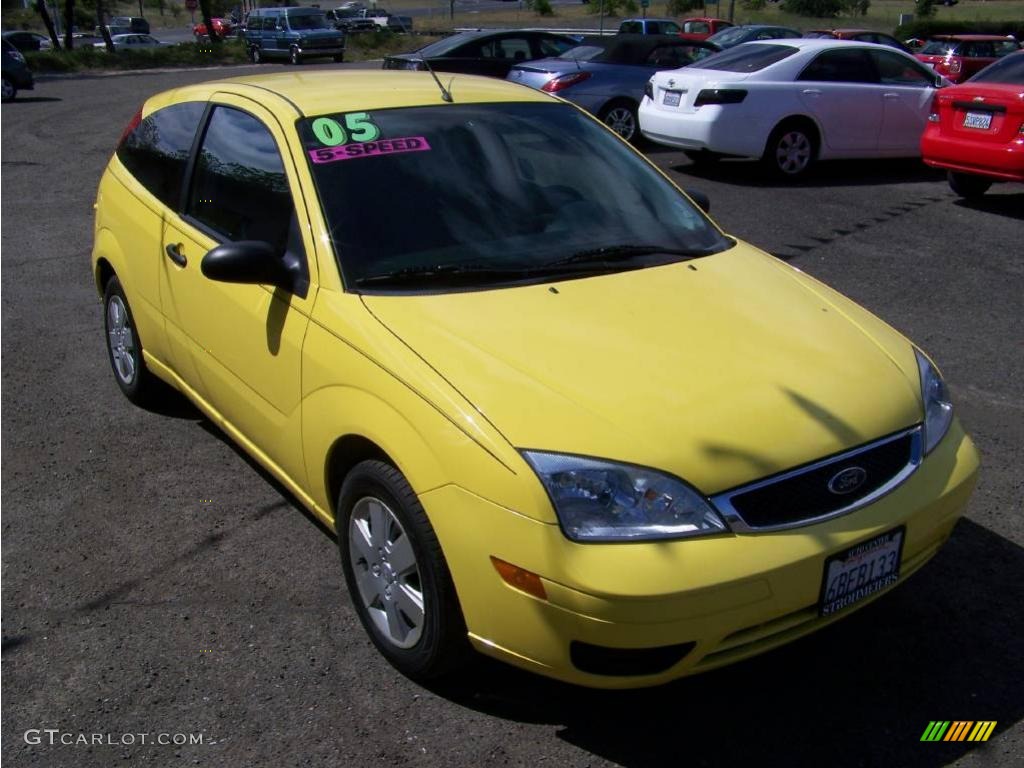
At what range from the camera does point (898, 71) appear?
12.0 meters

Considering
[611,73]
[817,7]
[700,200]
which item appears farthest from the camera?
[817,7]

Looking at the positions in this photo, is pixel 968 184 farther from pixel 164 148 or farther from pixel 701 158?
pixel 164 148

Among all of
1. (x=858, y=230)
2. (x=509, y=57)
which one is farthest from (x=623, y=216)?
(x=509, y=57)

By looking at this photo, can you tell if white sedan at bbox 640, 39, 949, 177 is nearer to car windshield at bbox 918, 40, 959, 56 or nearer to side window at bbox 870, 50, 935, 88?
side window at bbox 870, 50, 935, 88

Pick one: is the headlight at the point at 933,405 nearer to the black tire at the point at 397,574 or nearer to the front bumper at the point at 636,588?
the front bumper at the point at 636,588

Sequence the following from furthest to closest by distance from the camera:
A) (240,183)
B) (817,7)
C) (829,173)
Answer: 1. (817,7)
2. (829,173)
3. (240,183)

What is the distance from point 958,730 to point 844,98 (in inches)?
381

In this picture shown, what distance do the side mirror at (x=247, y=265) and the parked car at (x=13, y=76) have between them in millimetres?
21919

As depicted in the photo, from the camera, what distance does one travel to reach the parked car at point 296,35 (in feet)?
116

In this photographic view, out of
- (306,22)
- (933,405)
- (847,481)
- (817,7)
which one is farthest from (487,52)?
(817,7)

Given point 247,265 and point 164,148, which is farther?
point 164,148

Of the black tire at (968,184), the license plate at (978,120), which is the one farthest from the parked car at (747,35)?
the license plate at (978,120)

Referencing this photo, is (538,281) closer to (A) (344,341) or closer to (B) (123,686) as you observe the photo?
(A) (344,341)

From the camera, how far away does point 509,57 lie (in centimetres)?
1655
